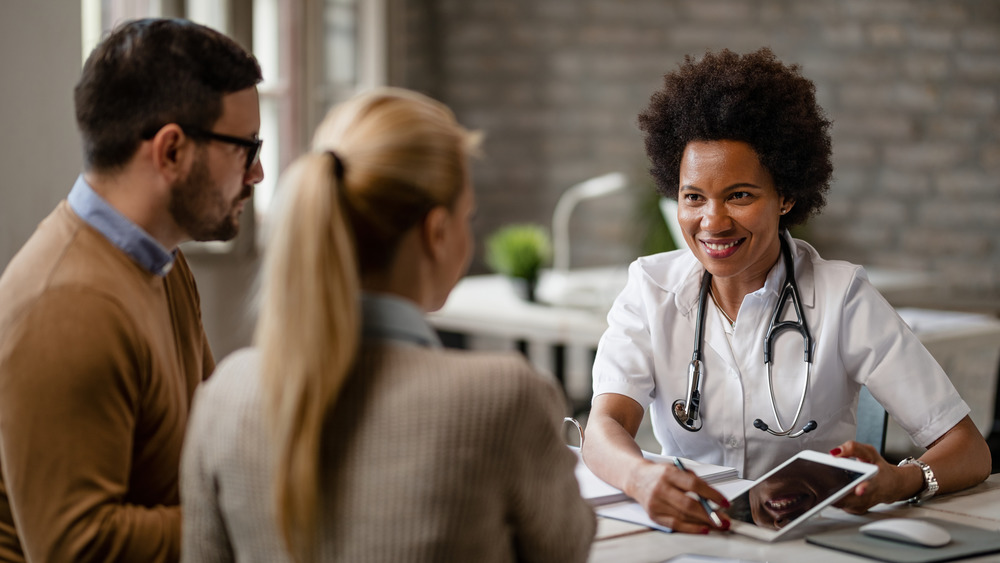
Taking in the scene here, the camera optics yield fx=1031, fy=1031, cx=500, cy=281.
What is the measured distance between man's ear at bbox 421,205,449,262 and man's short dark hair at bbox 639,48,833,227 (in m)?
0.92

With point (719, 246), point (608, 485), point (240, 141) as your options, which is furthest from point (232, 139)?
point (719, 246)

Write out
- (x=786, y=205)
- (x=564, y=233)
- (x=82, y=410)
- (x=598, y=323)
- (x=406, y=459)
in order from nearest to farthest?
(x=406, y=459) < (x=82, y=410) < (x=786, y=205) < (x=598, y=323) < (x=564, y=233)

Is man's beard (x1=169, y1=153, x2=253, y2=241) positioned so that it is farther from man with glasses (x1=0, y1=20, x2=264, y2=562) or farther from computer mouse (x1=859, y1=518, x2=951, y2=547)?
computer mouse (x1=859, y1=518, x2=951, y2=547)

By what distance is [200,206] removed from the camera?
1.41 m

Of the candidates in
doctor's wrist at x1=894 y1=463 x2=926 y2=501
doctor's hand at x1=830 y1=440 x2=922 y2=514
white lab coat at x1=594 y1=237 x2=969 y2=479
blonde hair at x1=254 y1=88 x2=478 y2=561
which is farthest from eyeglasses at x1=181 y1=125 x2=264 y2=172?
doctor's wrist at x1=894 y1=463 x2=926 y2=501

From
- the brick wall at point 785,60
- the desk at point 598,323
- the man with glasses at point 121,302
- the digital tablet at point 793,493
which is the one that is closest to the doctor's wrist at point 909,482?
the digital tablet at point 793,493

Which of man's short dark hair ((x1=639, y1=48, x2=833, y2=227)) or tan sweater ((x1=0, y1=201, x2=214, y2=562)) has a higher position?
man's short dark hair ((x1=639, y1=48, x2=833, y2=227))

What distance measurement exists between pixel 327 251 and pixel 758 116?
1100mm

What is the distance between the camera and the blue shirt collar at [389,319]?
1057mm

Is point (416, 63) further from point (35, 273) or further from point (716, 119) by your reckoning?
point (35, 273)

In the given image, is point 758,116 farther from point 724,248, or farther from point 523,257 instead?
point 523,257

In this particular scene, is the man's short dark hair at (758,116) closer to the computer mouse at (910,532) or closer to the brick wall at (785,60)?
the computer mouse at (910,532)

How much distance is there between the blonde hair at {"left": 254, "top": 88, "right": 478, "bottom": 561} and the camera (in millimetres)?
983

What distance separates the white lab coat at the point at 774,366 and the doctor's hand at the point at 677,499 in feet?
1.30
